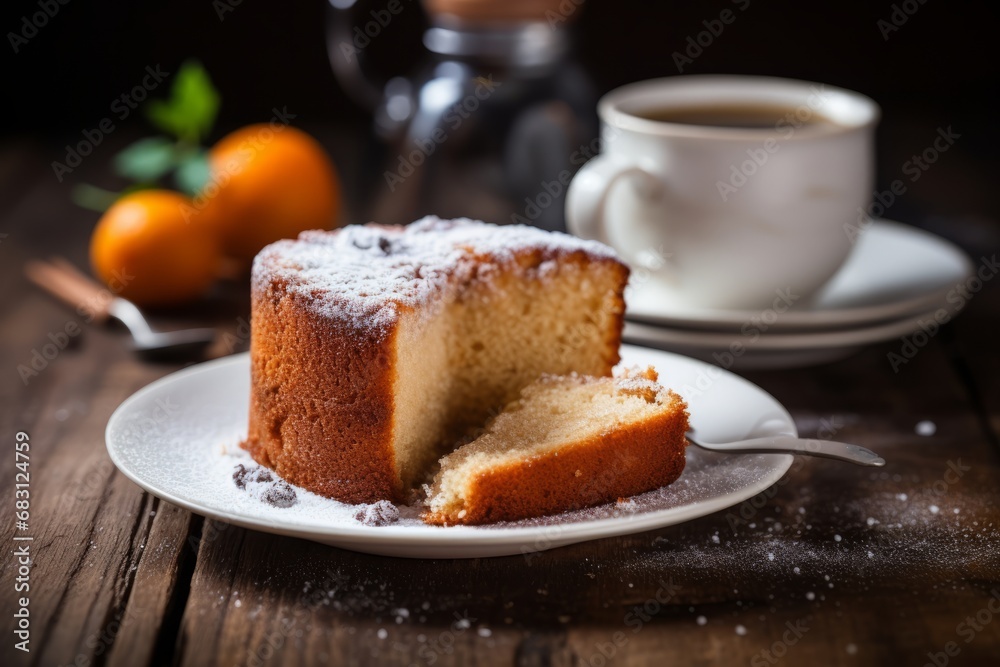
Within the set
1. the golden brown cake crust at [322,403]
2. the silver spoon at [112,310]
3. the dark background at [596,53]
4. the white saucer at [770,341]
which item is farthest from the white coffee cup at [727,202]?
the dark background at [596,53]

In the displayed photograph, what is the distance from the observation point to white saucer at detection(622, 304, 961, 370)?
8.19 ft

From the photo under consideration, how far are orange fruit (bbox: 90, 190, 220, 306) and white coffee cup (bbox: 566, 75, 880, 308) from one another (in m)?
1.11

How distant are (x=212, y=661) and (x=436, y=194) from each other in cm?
190

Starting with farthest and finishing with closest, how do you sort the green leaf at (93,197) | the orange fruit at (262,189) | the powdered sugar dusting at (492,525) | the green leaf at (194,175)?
the green leaf at (93,197), the orange fruit at (262,189), the green leaf at (194,175), the powdered sugar dusting at (492,525)

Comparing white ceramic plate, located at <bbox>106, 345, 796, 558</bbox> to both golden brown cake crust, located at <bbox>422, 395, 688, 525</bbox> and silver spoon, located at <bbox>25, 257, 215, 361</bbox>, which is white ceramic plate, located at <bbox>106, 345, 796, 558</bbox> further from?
silver spoon, located at <bbox>25, 257, 215, 361</bbox>

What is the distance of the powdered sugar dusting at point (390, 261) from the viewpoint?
6.17 ft

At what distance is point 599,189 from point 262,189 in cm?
121

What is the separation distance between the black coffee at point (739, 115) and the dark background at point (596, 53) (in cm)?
167

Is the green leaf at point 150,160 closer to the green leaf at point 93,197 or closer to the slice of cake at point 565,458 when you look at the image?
the green leaf at point 93,197

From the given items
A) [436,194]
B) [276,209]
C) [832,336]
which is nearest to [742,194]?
[832,336]

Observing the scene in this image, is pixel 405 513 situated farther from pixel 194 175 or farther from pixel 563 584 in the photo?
pixel 194 175

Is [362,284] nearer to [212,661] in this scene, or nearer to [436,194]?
[212,661]

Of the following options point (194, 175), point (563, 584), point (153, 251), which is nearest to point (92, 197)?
point (194, 175)

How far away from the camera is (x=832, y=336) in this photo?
8.26 feet
